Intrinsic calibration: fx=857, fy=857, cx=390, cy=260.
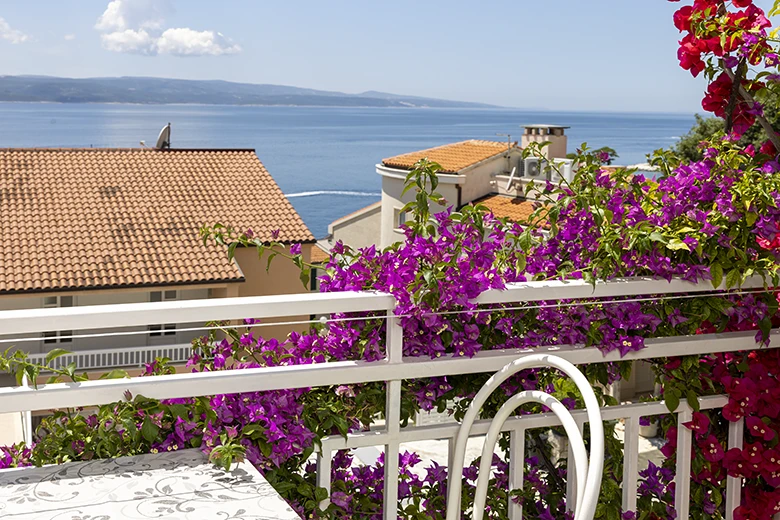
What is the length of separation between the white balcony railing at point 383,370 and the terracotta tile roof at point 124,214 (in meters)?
14.5

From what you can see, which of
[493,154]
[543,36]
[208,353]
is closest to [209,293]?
[493,154]

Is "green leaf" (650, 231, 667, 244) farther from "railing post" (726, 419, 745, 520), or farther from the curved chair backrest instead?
"railing post" (726, 419, 745, 520)

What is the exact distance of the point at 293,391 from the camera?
163 centimetres

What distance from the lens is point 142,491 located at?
4.59 ft

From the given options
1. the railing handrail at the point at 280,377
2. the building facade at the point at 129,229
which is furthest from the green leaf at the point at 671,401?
the building facade at the point at 129,229

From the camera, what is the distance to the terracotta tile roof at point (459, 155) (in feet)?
69.5

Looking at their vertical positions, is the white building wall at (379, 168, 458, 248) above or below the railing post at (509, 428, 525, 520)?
below

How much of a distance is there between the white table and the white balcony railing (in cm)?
12

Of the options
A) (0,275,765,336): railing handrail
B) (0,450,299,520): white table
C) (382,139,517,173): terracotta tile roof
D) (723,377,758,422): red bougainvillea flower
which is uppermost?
(0,275,765,336): railing handrail

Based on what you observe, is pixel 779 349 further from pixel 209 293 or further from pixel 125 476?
pixel 209 293

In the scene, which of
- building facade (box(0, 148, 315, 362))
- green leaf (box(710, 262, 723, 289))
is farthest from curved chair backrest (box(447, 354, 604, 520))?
building facade (box(0, 148, 315, 362))

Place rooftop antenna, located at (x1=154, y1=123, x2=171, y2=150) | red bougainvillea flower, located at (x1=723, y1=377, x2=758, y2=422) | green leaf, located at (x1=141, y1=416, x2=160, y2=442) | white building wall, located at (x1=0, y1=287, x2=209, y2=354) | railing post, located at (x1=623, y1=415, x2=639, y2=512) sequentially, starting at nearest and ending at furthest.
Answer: green leaf, located at (x1=141, y1=416, x2=160, y2=442) < railing post, located at (x1=623, y1=415, x2=639, y2=512) < red bougainvillea flower, located at (x1=723, y1=377, x2=758, y2=422) < white building wall, located at (x1=0, y1=287, x2=209, y2=354) < rooftop antenna, located at (x1=154, y1=123, x2=171, y2=150)

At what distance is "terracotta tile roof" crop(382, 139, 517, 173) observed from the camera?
2117 cm

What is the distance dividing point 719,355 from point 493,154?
19652 millimetres
